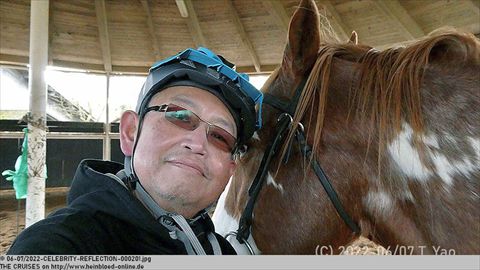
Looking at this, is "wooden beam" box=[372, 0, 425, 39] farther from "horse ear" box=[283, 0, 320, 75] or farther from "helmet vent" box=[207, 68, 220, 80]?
"helmet vent" box=[207, 68, 220, 80]

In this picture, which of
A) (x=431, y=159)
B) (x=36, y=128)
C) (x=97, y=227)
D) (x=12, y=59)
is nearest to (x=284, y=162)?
(x=431, y=159)

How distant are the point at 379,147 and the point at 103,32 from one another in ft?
15.7

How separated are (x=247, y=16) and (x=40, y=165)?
328 cm

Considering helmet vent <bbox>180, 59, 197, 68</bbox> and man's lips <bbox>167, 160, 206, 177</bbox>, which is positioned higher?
helmet vent <bbox>180, 59, 197, 68</bbox>

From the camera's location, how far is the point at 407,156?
30.3 inches

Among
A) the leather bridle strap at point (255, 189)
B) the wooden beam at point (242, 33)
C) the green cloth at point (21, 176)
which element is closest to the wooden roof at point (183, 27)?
the wooden beam at point (242, 33)

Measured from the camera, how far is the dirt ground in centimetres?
360

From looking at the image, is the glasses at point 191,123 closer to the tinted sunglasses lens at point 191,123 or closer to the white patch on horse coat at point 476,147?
the tinted sunglasses lens at point 191,123

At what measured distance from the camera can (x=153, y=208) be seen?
77cm

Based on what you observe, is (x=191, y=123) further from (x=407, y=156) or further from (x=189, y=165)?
(x=407, y=156)

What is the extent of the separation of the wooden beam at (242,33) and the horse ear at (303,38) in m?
3.90

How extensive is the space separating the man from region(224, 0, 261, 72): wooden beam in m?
3.87

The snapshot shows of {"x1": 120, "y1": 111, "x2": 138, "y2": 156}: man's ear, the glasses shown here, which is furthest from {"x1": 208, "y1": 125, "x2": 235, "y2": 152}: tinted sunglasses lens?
{"x1": 120, "y1": 111, "x2": 138, "y2": 156}: man's ear

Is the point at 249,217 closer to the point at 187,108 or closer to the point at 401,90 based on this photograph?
the point at 187,108
